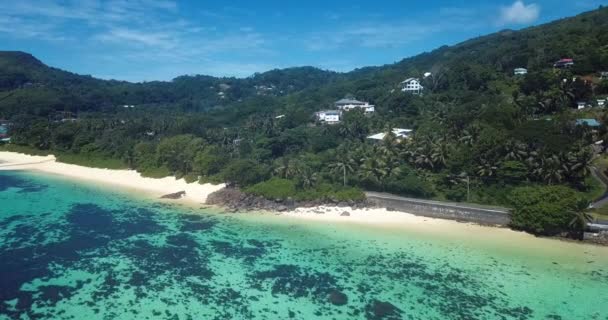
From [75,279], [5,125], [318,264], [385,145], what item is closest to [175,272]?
[75,279]

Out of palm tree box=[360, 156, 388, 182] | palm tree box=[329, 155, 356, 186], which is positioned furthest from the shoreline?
palm tree box=[329, 155, 356, 186]

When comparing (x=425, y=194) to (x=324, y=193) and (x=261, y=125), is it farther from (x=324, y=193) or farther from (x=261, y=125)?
(x=261, y=125)

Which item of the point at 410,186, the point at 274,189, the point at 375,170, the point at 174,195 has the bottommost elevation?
the point at 174,195

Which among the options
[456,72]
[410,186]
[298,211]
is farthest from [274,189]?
[456,72]

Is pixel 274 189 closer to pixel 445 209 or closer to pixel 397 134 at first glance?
pixel 445 209

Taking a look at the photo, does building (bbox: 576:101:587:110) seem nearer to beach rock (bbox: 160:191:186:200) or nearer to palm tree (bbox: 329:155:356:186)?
palm tree (bbox: 329:155:356:186)

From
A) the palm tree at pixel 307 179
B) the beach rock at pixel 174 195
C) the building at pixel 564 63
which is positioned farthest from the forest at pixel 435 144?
the beach rock at pixel 174 195
